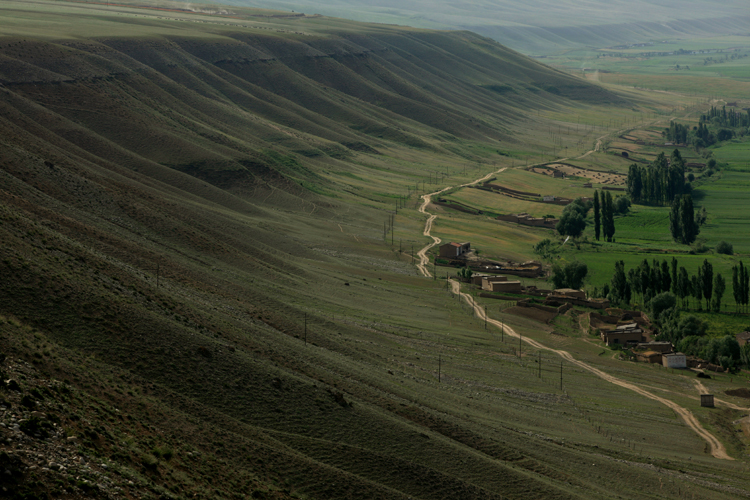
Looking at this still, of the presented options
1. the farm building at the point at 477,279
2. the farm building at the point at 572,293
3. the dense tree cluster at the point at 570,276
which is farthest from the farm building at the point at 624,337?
the farm building at the point at 477,279

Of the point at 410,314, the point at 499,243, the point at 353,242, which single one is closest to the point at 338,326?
the point at 410,314

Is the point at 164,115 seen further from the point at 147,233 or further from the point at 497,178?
the point at 497,178

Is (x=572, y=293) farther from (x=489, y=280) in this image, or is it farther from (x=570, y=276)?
(x=489, y=280)

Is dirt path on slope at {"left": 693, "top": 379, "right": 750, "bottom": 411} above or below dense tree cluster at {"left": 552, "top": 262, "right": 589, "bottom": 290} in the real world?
below

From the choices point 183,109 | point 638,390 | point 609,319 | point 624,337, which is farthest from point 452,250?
point 183,109

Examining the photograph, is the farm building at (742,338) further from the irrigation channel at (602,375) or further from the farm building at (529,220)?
the farm building at (529,220)

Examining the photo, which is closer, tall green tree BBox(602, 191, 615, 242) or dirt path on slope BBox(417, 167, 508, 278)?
dirt path on slope BBox(417, 167, 508, 278)

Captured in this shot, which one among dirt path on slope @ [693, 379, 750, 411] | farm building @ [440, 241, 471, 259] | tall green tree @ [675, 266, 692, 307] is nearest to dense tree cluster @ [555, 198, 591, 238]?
farm building @ [440, 241, 471, 259]

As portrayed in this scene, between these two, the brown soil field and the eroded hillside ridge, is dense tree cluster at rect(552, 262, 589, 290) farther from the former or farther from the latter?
the brown soil field
